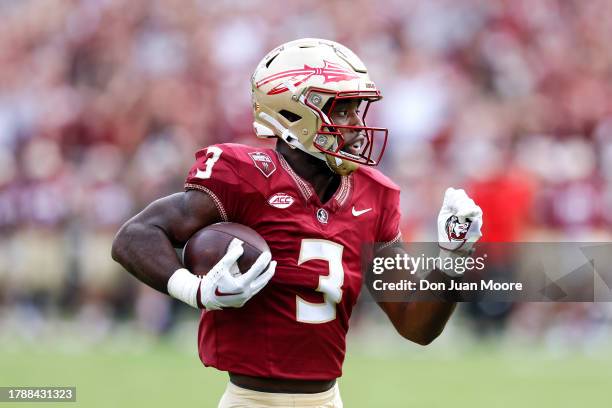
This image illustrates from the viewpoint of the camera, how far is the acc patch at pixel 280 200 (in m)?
3.93

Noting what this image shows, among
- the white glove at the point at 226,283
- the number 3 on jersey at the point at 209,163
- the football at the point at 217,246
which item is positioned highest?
the number 3 on jersey at the point at 209,163

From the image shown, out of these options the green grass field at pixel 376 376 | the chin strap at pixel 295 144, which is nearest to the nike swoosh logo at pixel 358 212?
the chin strap at pixel 295 144

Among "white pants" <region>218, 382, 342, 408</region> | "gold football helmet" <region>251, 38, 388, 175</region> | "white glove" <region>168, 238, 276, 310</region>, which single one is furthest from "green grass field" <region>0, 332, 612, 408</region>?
"white glove" <region>168, 238, 276, 310</region>

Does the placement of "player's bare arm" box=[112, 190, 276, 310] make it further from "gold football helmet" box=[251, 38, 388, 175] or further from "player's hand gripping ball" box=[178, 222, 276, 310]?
"gold football helmet" box=[251, 38, 388, 175]

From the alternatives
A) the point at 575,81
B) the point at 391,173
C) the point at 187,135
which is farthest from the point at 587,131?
the point at 187,135

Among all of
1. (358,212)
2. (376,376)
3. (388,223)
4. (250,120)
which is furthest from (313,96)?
(250,120)

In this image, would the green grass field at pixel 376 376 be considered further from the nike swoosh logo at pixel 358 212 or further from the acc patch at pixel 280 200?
the acc patch at pixel 280 200

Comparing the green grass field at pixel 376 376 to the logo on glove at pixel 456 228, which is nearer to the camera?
the logo on glove at pixel 456 228

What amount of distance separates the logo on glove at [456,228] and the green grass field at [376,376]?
3626 mm

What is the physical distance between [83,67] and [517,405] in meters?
6.37

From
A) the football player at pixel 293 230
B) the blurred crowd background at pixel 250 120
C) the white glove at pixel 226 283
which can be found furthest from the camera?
the blurred crowd background at pixel 250 120

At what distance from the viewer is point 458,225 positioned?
391 cm

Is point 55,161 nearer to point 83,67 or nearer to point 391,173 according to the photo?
point 83,67

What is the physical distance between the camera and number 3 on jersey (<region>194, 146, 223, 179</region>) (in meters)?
3.87
